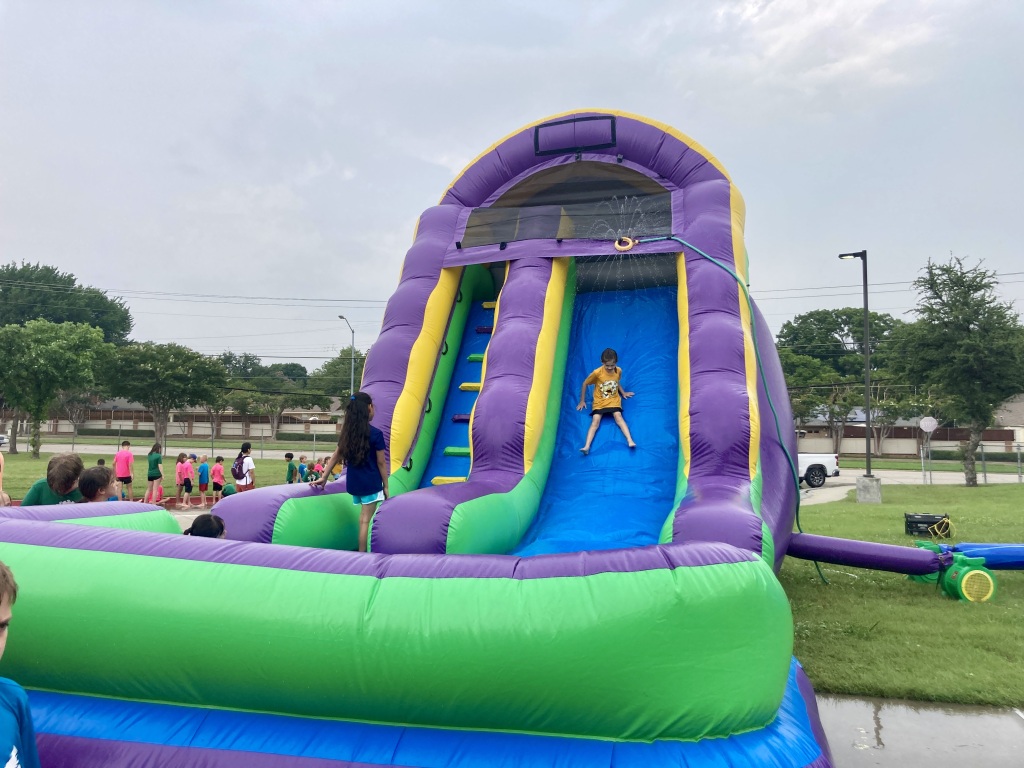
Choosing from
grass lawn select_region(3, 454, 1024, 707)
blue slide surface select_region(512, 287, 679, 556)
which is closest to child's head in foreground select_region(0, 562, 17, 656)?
blue slide surface select_region(512, 287, 679, 556)

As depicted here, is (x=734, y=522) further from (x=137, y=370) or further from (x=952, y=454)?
(x=952, y=454)

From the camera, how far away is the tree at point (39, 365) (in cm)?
2544

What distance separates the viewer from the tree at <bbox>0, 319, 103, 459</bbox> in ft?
83.5

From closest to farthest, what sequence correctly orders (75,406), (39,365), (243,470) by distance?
(243,470) → (39,365) → (75,406)

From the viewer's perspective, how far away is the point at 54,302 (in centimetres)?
5303

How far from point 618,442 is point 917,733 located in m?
2.75

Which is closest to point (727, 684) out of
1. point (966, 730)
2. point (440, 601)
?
point (440, 601)

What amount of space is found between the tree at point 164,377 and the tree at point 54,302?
73.0ft

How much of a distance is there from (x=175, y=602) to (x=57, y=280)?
6302 centimetres

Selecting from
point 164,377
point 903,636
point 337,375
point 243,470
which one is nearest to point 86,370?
point 164,377

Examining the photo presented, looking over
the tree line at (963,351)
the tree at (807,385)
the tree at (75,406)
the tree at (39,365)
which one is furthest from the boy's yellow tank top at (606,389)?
the tree at (75,406)

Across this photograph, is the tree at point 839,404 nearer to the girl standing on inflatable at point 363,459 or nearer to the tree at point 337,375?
the tree at point 337,375

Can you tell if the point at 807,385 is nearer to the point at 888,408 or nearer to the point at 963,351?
the point at 888,408

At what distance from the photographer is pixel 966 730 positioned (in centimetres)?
290
